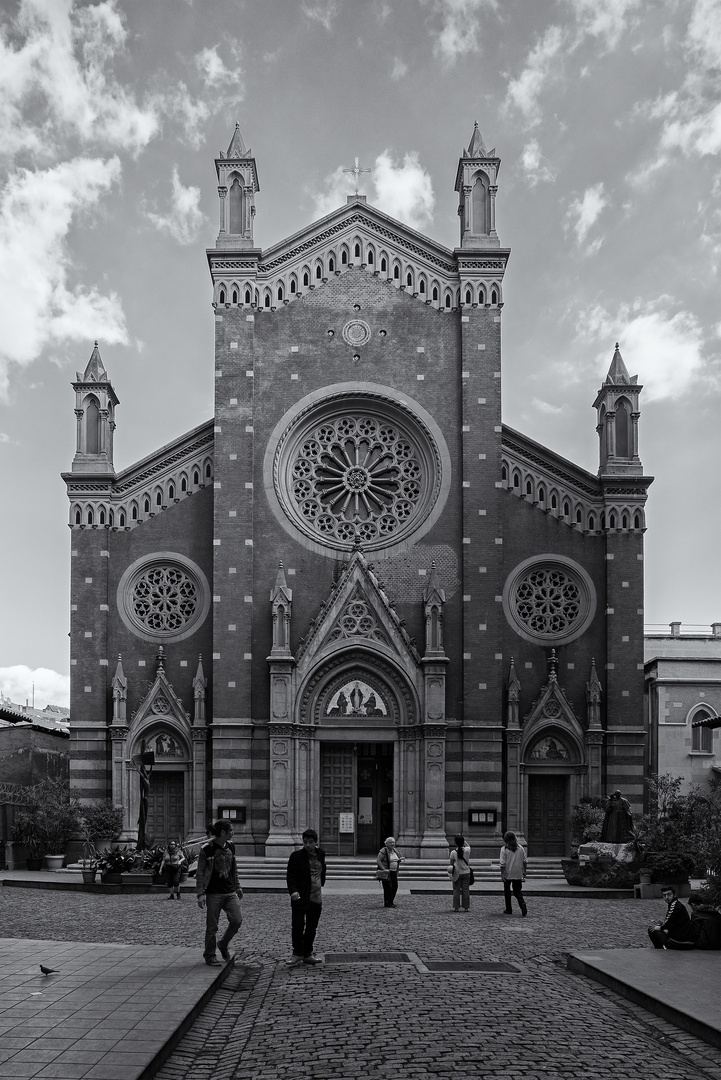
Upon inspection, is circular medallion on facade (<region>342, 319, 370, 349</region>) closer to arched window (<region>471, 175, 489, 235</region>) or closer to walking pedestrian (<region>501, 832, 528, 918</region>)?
arched window (<region>471, 175, 489, 235</region>)

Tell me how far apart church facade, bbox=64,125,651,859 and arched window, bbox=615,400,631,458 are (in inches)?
2.1

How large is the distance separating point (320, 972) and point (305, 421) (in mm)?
28255

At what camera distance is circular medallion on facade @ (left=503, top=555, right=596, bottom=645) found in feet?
136

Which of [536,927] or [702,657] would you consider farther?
[702,657]

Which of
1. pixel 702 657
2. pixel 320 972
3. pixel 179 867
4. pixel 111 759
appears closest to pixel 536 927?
pixel 320 972

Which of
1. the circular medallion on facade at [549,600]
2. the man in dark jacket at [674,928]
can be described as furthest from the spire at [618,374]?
Answer: the man in dark jacket at [674,928]

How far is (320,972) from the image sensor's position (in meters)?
15.7

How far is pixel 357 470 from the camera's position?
139ft

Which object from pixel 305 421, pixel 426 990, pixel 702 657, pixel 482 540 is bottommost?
pixel 426 990

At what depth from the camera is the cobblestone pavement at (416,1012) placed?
1061 centimetres

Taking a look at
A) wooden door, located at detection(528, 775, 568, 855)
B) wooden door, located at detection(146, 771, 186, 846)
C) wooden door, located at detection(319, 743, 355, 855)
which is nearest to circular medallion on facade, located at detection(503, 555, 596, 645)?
wooden door, located at detection(528, 775, 568, 855)

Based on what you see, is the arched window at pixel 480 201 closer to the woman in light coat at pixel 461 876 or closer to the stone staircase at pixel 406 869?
the stone staircase at pixel 406 869

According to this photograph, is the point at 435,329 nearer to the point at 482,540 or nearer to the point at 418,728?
the point at 482,540

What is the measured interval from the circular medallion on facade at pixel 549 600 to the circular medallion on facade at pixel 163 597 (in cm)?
1075
